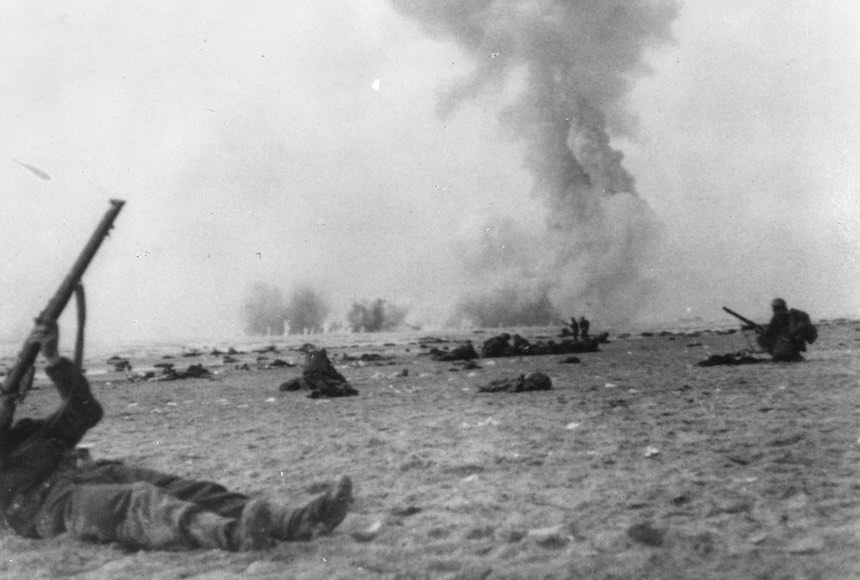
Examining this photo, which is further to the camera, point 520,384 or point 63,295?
point 520,384

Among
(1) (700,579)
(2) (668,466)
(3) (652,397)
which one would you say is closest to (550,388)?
(3) (652,397)

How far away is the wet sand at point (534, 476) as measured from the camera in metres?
3.22

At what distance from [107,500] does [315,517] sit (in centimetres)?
112

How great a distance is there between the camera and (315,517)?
351 cm

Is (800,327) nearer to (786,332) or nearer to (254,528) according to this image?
(786,332)

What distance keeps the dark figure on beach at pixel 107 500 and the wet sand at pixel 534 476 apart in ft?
0.32

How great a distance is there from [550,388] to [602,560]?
22.3 ft

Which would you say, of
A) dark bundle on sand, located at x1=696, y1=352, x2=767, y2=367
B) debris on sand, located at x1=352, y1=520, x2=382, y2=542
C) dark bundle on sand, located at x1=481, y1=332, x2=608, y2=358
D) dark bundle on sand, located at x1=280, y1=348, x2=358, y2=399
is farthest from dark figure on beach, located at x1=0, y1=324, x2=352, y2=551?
dark bundle on sand, located at x1=481, y1=332, x2=608, y2=358

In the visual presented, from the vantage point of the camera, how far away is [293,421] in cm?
781

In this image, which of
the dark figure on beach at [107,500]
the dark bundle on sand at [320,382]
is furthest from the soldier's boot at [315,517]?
the dark bundle on sand at [320,382]

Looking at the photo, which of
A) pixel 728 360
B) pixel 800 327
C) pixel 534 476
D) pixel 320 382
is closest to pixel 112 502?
pixel 534 476

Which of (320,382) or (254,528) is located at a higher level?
(320,382)

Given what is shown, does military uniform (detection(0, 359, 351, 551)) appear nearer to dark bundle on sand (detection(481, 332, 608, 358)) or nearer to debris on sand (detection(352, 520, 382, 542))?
debris on sand (detection(352, 520, 382, 542))

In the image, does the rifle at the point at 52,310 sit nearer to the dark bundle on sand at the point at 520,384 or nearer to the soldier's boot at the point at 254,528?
the soldier's boot at the point at 254,528
